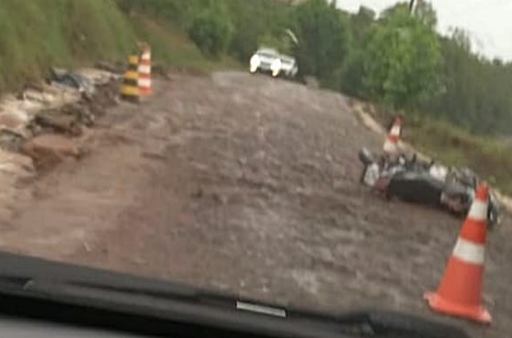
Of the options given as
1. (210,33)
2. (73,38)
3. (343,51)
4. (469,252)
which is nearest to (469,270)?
(469,252)

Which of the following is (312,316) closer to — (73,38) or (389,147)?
(389,147)

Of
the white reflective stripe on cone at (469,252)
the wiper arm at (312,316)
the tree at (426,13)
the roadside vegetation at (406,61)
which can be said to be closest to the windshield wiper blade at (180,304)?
the wiper arm at (312,316)

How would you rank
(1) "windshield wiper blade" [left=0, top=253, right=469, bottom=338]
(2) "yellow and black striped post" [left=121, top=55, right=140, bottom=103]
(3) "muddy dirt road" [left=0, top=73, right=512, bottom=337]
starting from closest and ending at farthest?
(1) "windshield wiper blade" [left=0, top=253, right=469, bottom=338]
(3) "muddy dirt road" [left=0, top=73, right=512, bottom=337]
(2) "yellow and black striped post" [left=121, top=55, right=140, bottom=103]

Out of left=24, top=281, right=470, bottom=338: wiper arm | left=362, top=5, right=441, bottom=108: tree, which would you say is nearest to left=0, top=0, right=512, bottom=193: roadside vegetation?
left=362, top=5, right=441, bottom=108: tree

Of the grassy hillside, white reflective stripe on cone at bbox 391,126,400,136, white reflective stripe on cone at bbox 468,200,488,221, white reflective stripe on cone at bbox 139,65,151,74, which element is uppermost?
the grassy hillside

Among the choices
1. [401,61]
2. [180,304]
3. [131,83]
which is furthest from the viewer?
[131,83]

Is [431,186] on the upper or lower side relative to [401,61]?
lower

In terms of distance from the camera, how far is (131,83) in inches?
51.9

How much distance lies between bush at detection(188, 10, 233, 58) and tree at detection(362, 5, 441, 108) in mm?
158

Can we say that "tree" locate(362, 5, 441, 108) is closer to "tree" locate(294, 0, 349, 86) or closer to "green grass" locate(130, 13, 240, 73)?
"tree" locate(294, 0, 349, 86)

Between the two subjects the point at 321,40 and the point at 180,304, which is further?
the point at 321,40

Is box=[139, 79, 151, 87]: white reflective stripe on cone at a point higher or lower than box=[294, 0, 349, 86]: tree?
lower

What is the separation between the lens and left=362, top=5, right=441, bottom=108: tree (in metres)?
1.23

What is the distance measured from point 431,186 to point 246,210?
21 centimetres
